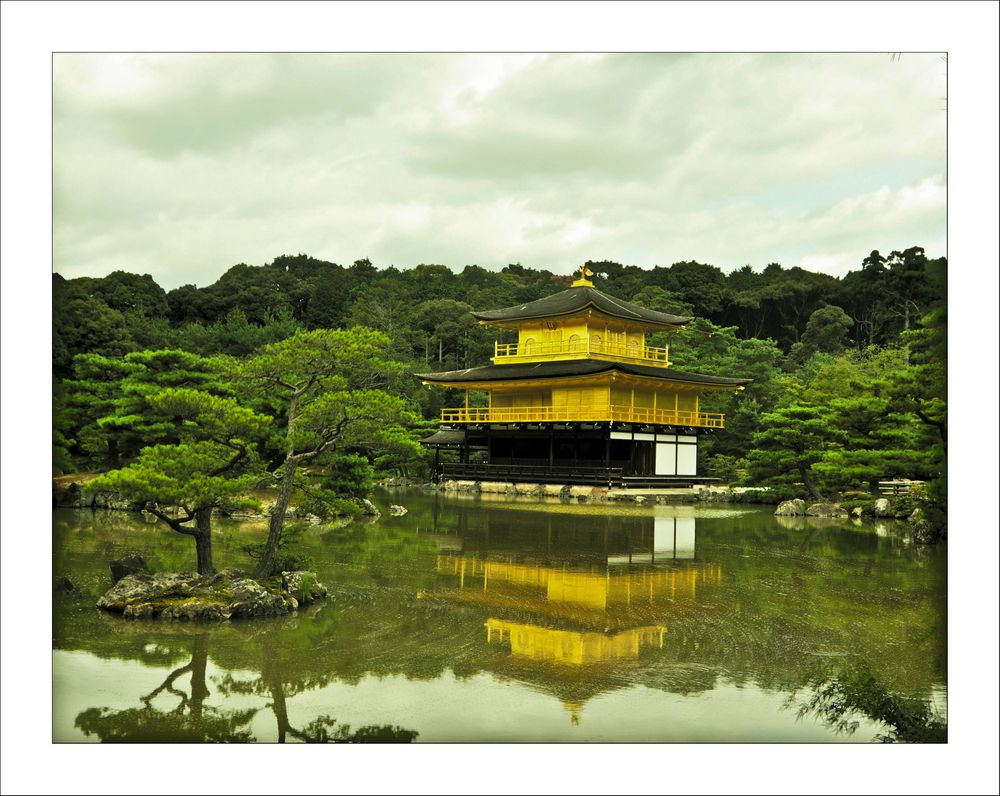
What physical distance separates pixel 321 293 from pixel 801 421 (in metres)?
28.5

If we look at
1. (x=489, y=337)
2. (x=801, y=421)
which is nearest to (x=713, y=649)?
(x=801, y=421)

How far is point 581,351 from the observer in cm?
3108

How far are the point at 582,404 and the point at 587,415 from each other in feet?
3.73

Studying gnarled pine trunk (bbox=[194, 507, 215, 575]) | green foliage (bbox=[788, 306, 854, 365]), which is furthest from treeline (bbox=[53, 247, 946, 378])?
gnarled pine trunk (bbox=[194, 507, 215, 575])

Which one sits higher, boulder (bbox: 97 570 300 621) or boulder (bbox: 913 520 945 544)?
boulder (bbox: 97 570 300 621)

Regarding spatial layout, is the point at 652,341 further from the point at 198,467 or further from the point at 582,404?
the point at 198,467

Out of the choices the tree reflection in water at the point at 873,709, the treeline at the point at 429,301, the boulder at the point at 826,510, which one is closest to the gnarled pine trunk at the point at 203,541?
the tree reflection in water at the point at 873,709

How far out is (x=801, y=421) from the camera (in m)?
24.1

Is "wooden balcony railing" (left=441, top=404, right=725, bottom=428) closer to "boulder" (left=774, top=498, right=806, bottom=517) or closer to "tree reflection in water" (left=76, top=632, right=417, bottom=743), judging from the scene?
"boulder" (left=774, top=498, right=806, bottom=517)

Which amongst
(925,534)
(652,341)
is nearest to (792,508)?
(925,534)

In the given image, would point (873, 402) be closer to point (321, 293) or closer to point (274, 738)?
A: point (274, 738)

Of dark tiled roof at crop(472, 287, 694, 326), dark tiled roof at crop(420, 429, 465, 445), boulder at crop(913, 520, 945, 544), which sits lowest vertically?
boulder at crop(913, 520, 945, 544)

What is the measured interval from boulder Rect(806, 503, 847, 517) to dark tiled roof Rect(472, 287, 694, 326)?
1065 centimetres

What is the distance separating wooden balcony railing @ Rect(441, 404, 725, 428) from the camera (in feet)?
91.9
